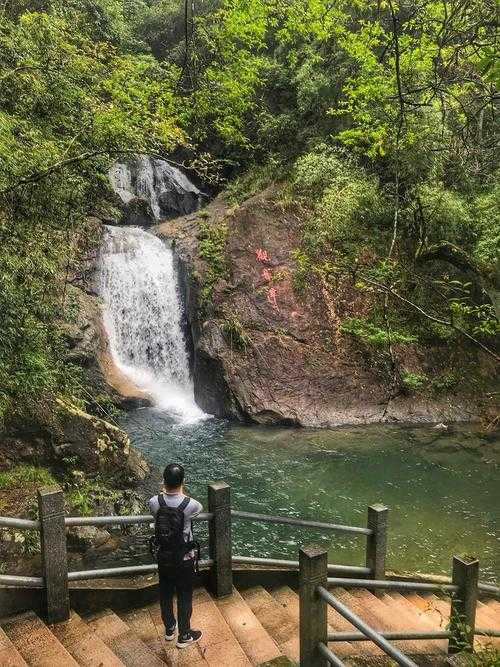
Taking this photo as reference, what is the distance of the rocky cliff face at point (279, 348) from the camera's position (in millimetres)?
14062

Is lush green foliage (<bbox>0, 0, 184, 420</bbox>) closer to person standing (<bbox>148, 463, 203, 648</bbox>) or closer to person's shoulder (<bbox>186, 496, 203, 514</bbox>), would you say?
person standing (<bbox>148, 463, 203, 648</bbox>)

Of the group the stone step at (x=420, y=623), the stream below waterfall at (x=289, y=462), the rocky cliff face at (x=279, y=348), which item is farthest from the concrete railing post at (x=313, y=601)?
the rocky cliff face at (x=279, y=348)

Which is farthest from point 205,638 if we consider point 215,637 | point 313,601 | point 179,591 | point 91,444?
point 91,444

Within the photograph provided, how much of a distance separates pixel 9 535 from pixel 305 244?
475 inches

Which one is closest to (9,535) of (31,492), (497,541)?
(31,492)

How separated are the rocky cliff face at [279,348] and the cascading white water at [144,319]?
0.63 metres

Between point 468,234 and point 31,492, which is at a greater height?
point 468,234

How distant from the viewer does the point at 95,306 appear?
15625 mm

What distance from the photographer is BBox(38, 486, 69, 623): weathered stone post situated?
412cm

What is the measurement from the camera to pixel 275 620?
477 cm

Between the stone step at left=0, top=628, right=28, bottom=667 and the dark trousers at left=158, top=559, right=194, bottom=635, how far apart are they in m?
1.09

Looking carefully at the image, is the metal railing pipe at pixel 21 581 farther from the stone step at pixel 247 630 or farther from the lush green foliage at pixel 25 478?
the lush green foliage at pixel 25 478

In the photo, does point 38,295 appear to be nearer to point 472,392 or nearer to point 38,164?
point 38,164

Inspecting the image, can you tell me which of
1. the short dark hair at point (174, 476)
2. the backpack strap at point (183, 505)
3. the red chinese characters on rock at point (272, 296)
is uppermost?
the red chinese characters on rock at point (272, 296)
